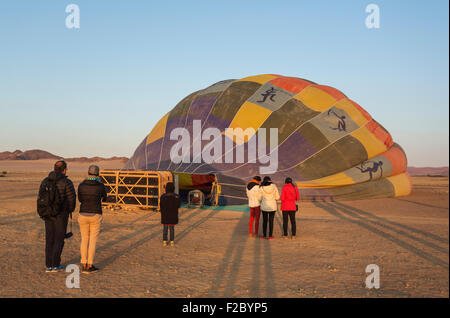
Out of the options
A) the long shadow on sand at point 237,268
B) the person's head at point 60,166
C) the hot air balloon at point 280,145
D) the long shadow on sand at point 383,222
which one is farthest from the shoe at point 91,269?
the hot air balloon at point 280,145

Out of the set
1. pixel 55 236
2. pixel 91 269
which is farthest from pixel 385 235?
pixel 55 236

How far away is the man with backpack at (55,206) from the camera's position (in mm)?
5625

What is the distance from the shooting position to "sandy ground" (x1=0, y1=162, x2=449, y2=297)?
4.95 meters

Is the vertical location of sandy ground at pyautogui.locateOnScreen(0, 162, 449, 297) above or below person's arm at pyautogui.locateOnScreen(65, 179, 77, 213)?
below

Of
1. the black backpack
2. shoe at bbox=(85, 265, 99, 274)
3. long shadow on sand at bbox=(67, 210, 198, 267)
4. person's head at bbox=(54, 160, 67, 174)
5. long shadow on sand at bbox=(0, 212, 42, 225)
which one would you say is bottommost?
long shadow on sand at bbox=(67, 210, 198, 267)

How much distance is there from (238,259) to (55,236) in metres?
3.02

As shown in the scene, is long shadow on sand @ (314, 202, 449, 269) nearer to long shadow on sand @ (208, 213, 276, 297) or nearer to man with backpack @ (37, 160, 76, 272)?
long shadow on sand @ (208, 213, 276, 297)

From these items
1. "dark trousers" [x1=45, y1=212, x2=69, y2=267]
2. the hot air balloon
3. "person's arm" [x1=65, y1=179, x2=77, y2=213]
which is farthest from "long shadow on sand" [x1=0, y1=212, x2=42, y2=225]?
"person's arm" [x1=65, y1=179, x2=77, y2=213]

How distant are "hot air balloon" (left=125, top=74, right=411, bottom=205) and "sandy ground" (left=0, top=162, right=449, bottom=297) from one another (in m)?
4.45

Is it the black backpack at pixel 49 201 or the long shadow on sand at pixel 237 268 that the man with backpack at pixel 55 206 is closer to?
the black backpack at pixel 49 201

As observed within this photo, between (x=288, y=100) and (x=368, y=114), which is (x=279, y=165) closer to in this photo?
(x=288, y=100)
